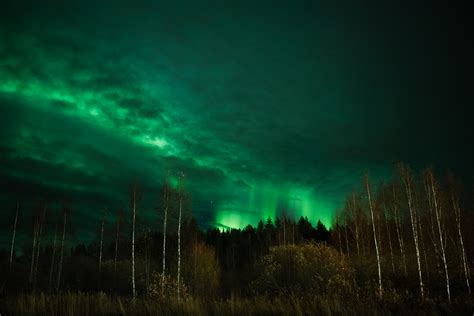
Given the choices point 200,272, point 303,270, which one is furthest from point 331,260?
point 200,272

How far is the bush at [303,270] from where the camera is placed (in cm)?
3008

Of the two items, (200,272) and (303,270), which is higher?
(303,270)

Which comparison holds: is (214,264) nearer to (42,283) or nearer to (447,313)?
(42,283)

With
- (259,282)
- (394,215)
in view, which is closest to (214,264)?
(259,282)

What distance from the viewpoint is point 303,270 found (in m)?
32.0

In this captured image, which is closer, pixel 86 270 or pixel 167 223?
pixel 167 223

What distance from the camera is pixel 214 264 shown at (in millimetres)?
42781

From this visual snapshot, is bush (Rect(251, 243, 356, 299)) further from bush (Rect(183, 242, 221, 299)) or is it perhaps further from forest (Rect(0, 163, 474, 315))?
bush (Rect(183, 242, 221, 299))

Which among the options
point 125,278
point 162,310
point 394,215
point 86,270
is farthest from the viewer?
point 86,270

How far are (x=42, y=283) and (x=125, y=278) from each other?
1296 centimetres

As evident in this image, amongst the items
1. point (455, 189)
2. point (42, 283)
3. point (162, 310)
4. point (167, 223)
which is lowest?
point (42, 283)


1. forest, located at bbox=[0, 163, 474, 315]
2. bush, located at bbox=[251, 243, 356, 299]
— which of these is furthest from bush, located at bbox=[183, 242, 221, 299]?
bush, located at bbox=[251, 243, 356, 299]

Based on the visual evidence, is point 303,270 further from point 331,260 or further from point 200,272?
point 200,272

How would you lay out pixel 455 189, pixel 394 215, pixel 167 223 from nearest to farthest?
pixel 455 189, pixel 167 223, pixel 394 215
